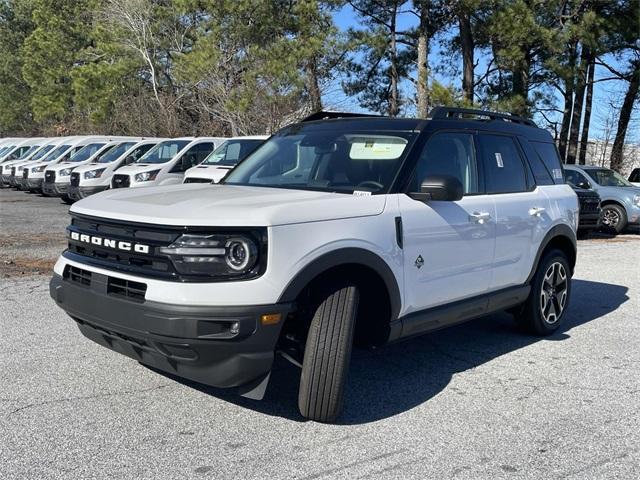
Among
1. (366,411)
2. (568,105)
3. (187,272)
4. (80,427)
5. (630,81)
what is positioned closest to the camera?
(187,272)

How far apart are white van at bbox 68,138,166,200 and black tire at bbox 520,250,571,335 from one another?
12775 mm

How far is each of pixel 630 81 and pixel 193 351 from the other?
26.2m

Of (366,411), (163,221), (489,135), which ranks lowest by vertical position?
(366,411)

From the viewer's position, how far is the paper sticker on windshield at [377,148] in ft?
15.3

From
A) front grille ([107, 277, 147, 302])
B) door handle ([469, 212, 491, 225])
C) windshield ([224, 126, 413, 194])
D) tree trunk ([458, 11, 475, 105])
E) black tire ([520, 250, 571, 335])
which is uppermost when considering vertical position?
tree trunk ([458, 11, 475, 105])

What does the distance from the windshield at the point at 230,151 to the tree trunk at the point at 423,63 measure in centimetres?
925

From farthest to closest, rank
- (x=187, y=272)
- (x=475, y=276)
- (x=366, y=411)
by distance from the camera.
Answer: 1. (x=475, y=276)
2. (x=366, y=411)
3. (x=187, y=272)

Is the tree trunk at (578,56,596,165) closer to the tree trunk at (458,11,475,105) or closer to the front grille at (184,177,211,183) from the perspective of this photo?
the tree trunk at (458,11,475,105)

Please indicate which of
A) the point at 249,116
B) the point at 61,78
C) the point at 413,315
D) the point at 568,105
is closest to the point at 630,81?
the point at 568,105

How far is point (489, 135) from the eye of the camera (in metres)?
5.46

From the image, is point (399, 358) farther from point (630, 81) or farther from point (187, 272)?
point (630, 81)

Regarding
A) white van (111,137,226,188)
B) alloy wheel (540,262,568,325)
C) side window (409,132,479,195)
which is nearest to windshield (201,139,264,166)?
white van (111,137,226,188)

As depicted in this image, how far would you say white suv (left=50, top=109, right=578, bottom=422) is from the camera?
353 cm

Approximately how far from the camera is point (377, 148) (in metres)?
4.72
